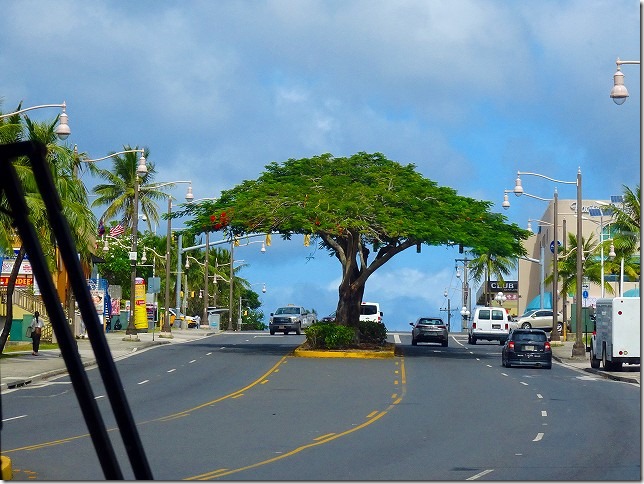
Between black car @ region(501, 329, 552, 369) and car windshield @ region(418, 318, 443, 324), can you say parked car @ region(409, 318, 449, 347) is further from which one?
black car @ region(501, 329, 552, 369)

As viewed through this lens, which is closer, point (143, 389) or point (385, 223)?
point (143, 389)

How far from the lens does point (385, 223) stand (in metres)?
46.8

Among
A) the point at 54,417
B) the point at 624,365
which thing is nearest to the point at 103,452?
the point at 54,417

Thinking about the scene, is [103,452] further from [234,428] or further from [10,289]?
[10,289]

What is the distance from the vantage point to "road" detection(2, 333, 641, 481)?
16.7 meters

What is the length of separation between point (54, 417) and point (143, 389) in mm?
7639

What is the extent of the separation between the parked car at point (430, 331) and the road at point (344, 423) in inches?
628

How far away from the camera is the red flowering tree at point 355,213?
155 feet

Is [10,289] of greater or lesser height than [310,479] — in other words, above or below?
above

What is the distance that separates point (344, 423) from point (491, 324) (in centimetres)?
4390

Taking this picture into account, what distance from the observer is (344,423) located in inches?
942

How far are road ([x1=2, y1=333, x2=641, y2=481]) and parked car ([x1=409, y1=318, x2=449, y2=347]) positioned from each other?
52.3 ft

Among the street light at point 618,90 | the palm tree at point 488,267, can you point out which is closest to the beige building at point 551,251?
the palm tree at point 488,267

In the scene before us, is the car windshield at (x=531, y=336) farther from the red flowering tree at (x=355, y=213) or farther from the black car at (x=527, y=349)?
the red flowering tree at (x=355, y=213)
